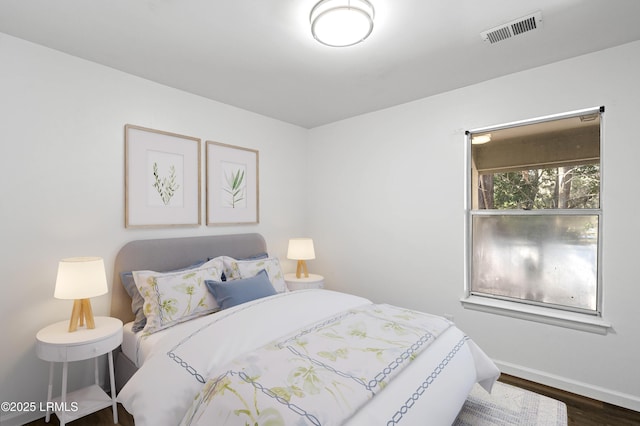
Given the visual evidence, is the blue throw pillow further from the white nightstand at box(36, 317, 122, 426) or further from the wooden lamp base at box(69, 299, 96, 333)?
the wooden lamp base at box(69, 299, 96, 333)

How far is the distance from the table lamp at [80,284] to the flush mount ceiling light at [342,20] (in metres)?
2.04

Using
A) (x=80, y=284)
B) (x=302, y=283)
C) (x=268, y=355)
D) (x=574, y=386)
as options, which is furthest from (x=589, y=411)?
(x=80, y=284)

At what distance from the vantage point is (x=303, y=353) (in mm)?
1623

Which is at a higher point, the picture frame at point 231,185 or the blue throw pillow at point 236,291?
the picture frame at point 231,185

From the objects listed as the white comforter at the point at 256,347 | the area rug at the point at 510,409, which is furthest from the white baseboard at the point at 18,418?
the area rug at the point at 510,409

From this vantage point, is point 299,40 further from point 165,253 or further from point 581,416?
point 581,416

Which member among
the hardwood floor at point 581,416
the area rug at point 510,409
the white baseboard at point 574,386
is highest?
the white baseboard at point 574,386

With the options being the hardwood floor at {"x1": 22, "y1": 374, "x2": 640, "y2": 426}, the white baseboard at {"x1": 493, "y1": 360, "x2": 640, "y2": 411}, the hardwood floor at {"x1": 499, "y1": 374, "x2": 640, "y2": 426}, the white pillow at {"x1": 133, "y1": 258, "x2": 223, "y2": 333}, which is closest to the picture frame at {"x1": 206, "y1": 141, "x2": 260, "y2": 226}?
the white pillow at {"x1": 133, "y1": 258, "x2": 223, "y2": 333}

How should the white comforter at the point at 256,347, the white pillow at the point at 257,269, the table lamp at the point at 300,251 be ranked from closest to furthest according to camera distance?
the white comforter at the point at 256,347 < the white pillow at the point at 257,269 < the table lamp at the point at 300,251

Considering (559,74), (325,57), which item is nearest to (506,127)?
(559,74)

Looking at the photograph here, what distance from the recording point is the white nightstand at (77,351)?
6.19 feet

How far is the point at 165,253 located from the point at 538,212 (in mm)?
3187

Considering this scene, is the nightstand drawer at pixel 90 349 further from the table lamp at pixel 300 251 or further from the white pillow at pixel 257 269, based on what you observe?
the table lamp at pixel 300 251

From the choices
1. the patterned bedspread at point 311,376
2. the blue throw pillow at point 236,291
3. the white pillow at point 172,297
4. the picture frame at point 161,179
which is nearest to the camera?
the patterned bedspread at point 311,376
